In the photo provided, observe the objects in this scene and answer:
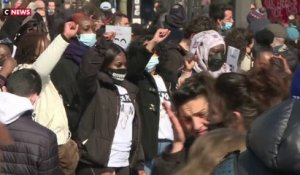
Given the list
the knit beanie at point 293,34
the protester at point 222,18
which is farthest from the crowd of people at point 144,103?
the knit beanie at point 293,34

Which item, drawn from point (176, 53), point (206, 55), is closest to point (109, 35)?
point (206, 55)

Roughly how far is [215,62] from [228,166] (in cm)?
534

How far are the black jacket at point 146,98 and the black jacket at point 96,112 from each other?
1.47ft

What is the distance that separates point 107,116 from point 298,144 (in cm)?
443

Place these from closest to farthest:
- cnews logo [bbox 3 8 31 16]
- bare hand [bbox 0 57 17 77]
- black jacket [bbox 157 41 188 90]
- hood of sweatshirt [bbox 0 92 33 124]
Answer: hood of sweatshirt [bbox 0 92 33 124] < bare hand [bbox 0 57 17 77] < black jacket [bbox 157 41 188 90] < cnews logo [bbox 3 8 31 16]

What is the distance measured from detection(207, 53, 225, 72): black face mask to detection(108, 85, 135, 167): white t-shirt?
129 centimetres

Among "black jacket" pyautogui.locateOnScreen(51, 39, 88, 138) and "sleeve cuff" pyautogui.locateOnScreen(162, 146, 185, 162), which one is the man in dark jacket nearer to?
"sleeve cuff" pyautogui.locateOnScreen(162, 146, 185, 162)

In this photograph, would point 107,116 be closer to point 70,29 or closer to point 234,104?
point 70,29

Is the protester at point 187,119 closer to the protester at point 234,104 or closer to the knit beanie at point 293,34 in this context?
the protester at point 234,104

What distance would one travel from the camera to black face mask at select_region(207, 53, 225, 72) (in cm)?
809

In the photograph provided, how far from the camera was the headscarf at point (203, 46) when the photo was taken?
825cm

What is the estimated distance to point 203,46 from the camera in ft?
27.8

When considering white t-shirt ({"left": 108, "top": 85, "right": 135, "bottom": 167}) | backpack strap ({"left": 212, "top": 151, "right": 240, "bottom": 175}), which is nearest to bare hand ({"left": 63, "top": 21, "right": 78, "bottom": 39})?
white t-shirt ({"left": 108, "top": 85, "right": 135, "bottom": 167})

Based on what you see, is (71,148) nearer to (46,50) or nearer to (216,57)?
(46,50)
